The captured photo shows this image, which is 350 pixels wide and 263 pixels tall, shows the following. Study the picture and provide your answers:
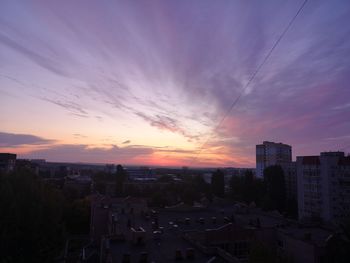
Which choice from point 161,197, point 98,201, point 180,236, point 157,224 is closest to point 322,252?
point 180,236

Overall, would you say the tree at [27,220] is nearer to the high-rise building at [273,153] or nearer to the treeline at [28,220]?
the treeline at [28,220]

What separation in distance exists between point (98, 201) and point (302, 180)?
31977mm

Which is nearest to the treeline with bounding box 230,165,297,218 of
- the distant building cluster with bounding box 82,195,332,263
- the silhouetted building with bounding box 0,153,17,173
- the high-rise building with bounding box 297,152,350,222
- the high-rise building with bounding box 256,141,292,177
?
the high-rise building with bounding box 297,152,350,222

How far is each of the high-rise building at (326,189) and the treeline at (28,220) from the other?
35.6 m

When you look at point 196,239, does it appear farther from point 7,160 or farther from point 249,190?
point 7,160

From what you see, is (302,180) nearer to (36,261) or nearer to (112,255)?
(112,255)

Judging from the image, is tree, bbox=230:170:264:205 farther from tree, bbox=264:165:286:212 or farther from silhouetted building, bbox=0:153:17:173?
silhouetted building, bbox=0:153:17:173

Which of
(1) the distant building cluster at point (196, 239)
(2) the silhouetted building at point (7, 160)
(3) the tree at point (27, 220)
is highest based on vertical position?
(2) the silhouetted building at point (7, 160)

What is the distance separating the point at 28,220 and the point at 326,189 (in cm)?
4196

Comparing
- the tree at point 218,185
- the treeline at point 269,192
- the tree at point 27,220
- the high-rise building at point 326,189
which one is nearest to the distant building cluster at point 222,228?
the high-rise building at point 326,189

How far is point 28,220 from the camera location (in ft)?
54.0

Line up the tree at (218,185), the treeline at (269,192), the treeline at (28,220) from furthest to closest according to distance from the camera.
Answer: the tree at (218,185) → the treeline at (269,192) → the treeline at (28,220)

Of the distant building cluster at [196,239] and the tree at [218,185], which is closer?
the distant building cluster at [196,239]

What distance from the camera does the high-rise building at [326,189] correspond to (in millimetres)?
45375
